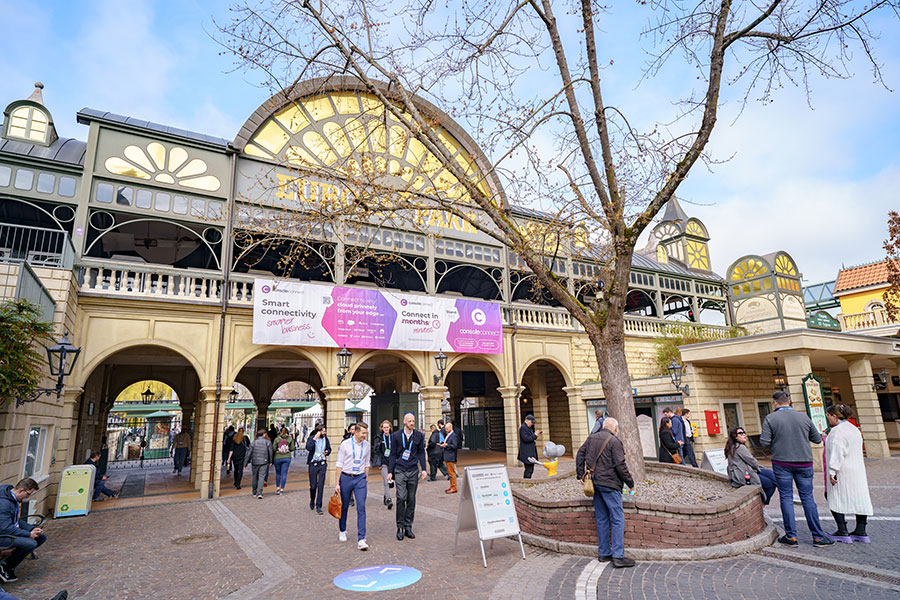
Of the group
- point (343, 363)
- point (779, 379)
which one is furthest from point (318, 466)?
point (779, 379)

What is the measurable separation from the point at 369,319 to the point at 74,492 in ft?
26.5

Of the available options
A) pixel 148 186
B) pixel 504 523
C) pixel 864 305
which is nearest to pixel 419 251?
pixel 148 186

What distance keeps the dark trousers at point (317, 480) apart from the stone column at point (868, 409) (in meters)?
15.5

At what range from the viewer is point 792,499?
19.3ft

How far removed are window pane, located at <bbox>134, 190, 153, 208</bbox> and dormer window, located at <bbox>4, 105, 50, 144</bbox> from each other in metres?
2.81

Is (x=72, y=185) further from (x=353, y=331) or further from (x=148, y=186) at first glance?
(x=353, y=331)

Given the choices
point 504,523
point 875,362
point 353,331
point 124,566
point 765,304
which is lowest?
point 124,566

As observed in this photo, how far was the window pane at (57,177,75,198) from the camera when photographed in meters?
12.9

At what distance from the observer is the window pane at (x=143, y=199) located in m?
13.7

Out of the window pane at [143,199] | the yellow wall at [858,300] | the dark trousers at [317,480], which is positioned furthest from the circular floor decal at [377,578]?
the yellow wall at [858,300]

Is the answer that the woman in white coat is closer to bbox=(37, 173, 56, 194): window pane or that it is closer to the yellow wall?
bbox=(37, 173, 56, 194): window pane

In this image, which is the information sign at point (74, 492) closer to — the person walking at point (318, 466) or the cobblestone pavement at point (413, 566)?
the cobblestone pavement at point (413, 566)

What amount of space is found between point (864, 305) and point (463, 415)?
23.2 m

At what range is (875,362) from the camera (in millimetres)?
19797
